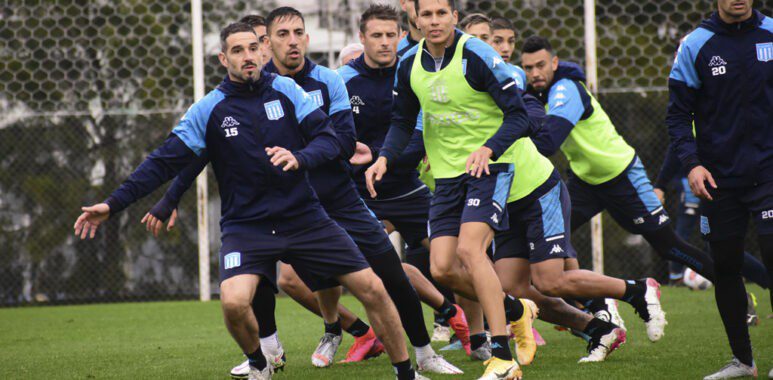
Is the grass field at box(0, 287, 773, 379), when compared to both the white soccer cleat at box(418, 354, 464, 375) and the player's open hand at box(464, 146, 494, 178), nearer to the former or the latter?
the white soccer cleat at box(418, 354, 464, 375)

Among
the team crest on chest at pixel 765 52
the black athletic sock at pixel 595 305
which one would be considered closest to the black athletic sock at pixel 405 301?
the black athletic sock at pixel 595 305

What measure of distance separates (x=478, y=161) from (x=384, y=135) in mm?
1990

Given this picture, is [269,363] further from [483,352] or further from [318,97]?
[318,97]

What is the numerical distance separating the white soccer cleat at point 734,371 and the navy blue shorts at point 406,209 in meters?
2.50

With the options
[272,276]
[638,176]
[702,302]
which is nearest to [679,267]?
[702,302]

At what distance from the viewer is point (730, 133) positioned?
511cm

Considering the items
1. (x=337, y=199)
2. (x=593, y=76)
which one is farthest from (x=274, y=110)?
(x=593, y=76)

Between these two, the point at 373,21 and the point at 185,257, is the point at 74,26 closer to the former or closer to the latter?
the point at 185,257

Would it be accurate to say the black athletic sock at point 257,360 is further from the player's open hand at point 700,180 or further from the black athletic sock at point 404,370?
the player's open hand at point 700,180

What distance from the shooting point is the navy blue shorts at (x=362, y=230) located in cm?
599

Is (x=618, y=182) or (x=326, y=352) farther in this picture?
(x=618, y=182)

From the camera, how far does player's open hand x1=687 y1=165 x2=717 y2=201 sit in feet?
16.5

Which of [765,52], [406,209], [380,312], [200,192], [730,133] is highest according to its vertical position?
[765,52]

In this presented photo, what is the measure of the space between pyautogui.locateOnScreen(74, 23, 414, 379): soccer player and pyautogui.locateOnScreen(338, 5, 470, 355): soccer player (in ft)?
5.49
